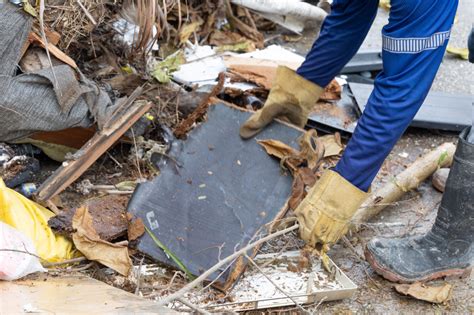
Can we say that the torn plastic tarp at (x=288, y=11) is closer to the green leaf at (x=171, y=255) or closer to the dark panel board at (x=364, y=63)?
the dark panel board at (x=364, y=63)

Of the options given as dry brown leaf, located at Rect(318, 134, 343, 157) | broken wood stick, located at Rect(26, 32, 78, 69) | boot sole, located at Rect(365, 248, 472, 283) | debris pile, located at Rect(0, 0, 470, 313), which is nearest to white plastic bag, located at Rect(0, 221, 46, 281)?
debris pile, located at Rect(0, 0, 470, 313)

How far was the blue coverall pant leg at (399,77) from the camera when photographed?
2.45 metres

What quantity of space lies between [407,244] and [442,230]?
0.57ft

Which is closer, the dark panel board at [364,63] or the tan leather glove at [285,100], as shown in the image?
the tan leather glove at [285,100]

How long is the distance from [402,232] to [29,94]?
6.33 ft

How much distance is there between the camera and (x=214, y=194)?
117 inches

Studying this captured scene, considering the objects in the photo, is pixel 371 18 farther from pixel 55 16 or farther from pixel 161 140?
pixel 55 16

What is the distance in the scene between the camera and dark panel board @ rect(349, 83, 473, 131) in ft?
13.0

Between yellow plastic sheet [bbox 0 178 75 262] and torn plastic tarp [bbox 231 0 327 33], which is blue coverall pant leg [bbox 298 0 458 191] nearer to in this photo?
yellow plastic sheet [bbox 0 178 75 262]

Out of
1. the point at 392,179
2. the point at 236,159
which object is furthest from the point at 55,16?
the point at 392,179

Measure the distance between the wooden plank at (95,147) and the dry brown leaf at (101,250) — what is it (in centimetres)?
32

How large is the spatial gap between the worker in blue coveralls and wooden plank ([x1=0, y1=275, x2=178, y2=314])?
0.89m

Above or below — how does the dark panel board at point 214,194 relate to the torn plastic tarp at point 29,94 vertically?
below

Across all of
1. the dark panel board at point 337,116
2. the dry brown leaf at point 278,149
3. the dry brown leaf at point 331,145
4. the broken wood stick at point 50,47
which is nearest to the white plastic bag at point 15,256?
the broken wood stick at point 50,47
